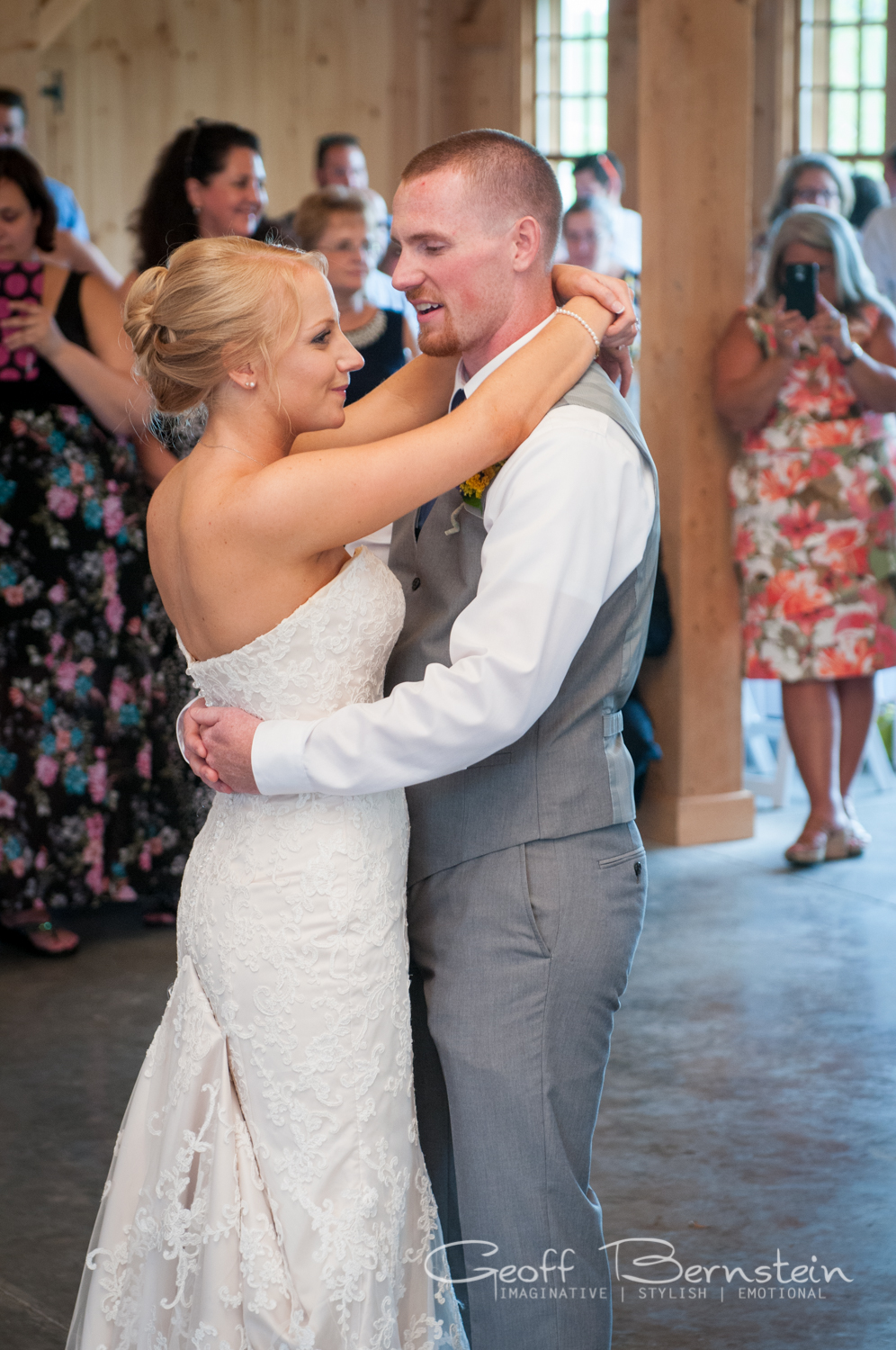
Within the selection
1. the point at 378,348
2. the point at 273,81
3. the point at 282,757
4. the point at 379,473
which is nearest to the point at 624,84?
the point at 273,81

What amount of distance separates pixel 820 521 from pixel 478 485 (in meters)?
2.95

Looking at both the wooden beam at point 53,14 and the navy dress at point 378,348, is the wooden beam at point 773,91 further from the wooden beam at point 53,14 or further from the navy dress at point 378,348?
the navy dress at point 378,348

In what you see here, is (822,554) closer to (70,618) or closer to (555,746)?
(70,618)

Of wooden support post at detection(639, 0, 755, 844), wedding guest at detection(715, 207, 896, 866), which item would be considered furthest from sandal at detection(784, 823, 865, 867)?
wooden support post at detection(639, 0, 755, 844)

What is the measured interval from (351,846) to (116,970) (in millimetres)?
2101

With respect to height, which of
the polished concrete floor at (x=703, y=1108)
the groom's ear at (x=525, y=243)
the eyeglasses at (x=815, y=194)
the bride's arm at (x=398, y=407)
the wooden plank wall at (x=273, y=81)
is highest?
the wooden plank wall at (x=273, y=81)

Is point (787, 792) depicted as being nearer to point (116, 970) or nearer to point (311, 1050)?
point (116, 970)

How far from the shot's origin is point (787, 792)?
5.11m

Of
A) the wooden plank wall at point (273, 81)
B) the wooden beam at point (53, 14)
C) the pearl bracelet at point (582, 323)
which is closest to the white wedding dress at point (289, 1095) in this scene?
the pearl bracelet at point (582, 323)

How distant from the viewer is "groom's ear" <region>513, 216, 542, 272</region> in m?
1.79

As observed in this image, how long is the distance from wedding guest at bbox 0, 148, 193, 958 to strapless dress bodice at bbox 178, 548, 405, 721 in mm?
1927

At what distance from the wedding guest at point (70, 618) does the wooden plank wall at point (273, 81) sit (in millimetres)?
4298

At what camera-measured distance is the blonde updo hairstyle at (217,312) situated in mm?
1684

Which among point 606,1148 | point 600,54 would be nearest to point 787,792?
point 606,1148
